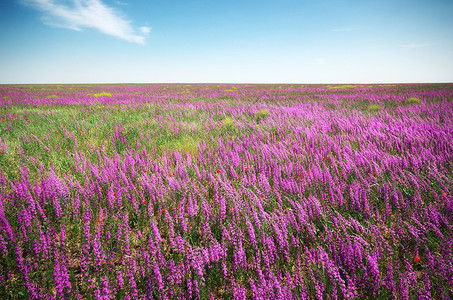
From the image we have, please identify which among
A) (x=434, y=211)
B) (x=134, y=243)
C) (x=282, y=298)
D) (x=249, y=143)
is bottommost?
(x=134, y=243)

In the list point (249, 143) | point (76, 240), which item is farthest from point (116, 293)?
point (249, 143)

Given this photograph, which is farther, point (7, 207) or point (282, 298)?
point (7, 207)

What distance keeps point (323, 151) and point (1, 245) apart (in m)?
4.45

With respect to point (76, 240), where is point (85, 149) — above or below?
above

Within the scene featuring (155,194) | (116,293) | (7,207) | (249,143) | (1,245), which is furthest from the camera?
(249,143)

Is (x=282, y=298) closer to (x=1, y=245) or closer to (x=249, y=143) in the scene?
(x=1, y=245)

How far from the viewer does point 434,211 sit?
1937mm

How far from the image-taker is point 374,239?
1593 mm

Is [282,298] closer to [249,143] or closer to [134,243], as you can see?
[134,243]

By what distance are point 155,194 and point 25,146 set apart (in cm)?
433

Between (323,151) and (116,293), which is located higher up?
(323,151)

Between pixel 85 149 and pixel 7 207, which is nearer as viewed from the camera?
pixel 7 207

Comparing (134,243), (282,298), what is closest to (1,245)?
(134,243)

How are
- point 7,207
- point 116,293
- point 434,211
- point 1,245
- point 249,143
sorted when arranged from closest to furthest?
point 116,293, point 1,245, point 434,211, point 7,207, point 249,143
